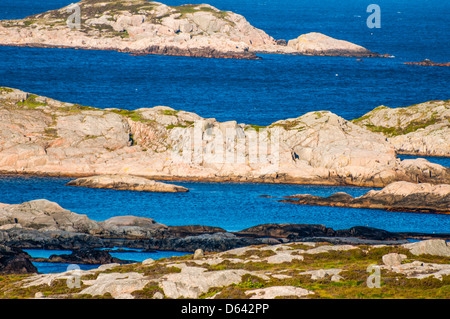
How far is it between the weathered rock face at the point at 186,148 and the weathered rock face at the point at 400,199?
9.24 meters

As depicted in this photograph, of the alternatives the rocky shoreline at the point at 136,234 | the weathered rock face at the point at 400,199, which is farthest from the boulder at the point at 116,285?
the weathered rock face at the point at 400,199

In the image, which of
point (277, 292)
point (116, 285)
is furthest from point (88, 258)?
point (277, 292)

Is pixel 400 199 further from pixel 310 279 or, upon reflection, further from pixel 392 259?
pixel 310 279

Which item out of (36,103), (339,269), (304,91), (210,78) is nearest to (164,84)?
(210,78)

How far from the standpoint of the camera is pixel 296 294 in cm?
4216

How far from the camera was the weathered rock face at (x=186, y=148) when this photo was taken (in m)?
102

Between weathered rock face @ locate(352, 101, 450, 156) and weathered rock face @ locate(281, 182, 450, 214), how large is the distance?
1208 inches

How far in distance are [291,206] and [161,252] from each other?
80.1ft

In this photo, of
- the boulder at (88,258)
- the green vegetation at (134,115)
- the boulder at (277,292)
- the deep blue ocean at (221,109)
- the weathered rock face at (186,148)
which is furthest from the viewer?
the green vegetation at (134,115)

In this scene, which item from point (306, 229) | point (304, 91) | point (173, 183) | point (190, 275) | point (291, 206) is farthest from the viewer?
point (304, 91)

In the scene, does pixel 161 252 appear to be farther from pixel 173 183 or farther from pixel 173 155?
pixel 173 155

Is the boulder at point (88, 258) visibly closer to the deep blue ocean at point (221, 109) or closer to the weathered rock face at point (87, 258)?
the weathered rock face at point (87, 258)

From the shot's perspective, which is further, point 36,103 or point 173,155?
point 36,103

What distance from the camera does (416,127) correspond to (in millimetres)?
128500
